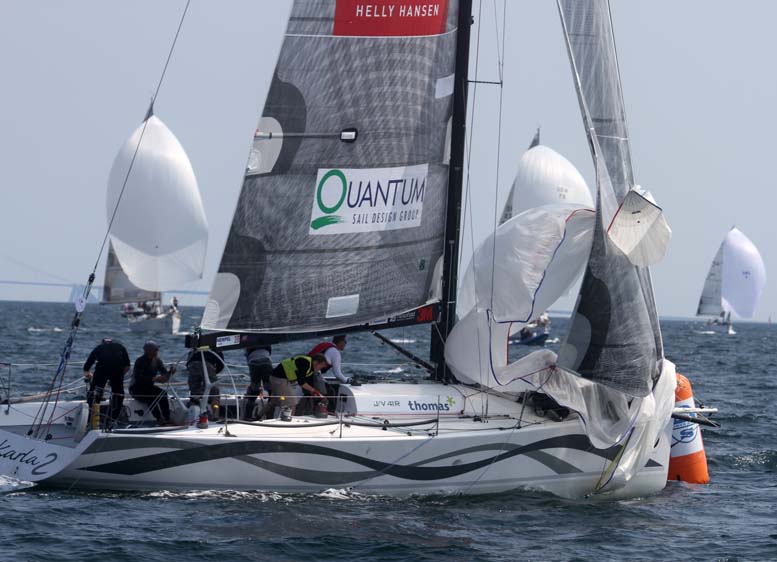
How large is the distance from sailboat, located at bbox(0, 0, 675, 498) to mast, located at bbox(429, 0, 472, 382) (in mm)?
20

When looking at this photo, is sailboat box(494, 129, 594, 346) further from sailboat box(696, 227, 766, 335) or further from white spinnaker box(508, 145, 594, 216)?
sailboat box(696, 227, 766, 335)

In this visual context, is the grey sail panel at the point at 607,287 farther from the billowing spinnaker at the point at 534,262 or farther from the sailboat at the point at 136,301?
the sailboat at the point at 136,301

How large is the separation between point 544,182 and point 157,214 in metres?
14.5

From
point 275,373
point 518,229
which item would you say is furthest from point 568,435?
point 275,373

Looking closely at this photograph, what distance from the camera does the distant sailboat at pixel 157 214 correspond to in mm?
42594

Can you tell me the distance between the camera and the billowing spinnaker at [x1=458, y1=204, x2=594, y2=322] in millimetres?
12125

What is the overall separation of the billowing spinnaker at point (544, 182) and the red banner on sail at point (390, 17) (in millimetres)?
25583

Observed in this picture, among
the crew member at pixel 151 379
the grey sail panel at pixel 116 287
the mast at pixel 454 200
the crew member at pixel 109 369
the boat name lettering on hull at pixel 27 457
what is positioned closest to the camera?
the boat name lettering on hull at pixel 27 457

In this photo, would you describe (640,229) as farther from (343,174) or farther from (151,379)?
(151,379)

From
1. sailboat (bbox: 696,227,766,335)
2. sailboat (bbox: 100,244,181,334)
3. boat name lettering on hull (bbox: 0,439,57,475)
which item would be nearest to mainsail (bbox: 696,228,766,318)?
sailboat (bbox: 696,227,766,335)

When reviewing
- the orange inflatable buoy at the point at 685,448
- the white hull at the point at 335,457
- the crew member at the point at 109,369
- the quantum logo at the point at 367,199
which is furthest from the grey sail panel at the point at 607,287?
the crew member at the point at 109,369

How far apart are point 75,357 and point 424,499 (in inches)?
817

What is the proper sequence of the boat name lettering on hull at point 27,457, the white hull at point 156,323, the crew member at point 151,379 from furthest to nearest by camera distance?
the white hull at point 156,323 < the crew member at point 151,379 < the boat name lettering on hull at point 27,457

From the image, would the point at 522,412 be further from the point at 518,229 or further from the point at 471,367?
the point at 518,229
